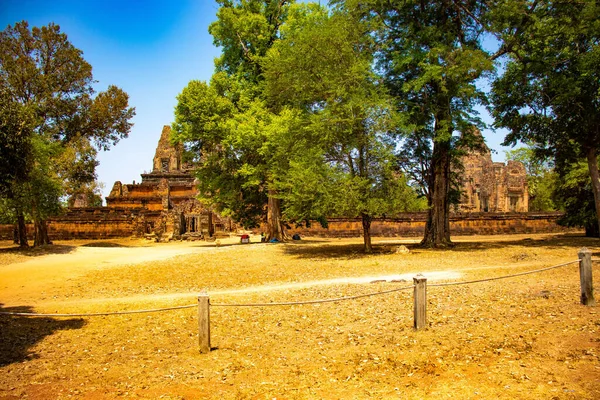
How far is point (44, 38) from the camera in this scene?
94.4ft

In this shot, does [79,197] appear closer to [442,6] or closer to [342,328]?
[442,6]

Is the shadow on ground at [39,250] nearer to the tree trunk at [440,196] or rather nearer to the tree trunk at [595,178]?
the tree trunk at [440,196]

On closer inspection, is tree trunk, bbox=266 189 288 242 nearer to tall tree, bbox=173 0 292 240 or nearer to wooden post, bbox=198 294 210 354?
tall tree, bbox=173 0 292 240

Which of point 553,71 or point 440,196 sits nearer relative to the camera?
point 553,71

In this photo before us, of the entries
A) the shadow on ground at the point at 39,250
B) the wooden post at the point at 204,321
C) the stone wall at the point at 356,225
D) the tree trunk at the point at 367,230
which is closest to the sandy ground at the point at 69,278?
the shadow on ground at the point at 39,250

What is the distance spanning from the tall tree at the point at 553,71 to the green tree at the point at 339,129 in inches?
257

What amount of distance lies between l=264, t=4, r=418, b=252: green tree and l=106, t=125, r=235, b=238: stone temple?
40.1 ft

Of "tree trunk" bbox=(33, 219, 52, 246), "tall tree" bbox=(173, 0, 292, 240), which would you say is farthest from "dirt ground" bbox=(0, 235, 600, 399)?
"tall tree" bbox=(173, 0, 292, 240)

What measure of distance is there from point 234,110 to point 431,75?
41.9 ft

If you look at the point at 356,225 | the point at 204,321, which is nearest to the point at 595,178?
the point at 204,321

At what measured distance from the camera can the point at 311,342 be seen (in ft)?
25.8

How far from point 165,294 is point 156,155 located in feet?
171

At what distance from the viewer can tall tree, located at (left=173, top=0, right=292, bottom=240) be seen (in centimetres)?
2678

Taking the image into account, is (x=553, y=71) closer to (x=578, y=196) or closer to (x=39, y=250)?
(x=578, y=196)
